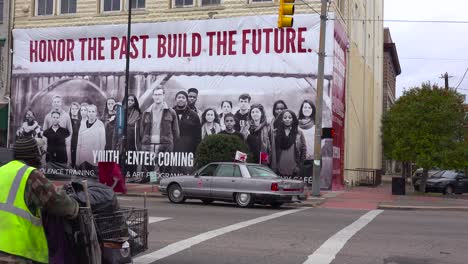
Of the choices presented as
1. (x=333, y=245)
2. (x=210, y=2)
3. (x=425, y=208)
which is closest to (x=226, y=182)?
(x=425, y=208)

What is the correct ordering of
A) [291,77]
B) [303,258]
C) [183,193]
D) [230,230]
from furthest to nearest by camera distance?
[291,77] < [183,193] < [230,230] < [303,258]

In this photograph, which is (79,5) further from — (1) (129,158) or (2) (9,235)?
(2) (9,235)

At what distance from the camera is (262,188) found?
1703 centimetres

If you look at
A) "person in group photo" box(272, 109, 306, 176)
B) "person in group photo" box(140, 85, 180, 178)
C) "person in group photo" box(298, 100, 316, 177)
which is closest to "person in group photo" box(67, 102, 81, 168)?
"person in group photo" box(140, 85, 180, 178)

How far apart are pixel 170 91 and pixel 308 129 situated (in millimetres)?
7029

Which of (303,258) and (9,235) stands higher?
(9,235)

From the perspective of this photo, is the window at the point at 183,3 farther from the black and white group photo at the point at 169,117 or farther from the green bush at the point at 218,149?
the green bush at the point at 218,149

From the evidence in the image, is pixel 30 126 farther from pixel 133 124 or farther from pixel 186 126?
pixel 186 126

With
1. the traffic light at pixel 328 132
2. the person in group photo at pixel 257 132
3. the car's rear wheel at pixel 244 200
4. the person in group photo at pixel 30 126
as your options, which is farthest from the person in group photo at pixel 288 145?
the person in group photo at pixel 30 126

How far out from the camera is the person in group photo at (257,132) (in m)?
26.1

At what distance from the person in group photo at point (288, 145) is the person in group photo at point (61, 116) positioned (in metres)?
11.1

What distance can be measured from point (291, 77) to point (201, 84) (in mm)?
4380

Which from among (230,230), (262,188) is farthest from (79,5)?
(230,230)

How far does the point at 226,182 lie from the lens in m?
17.5
